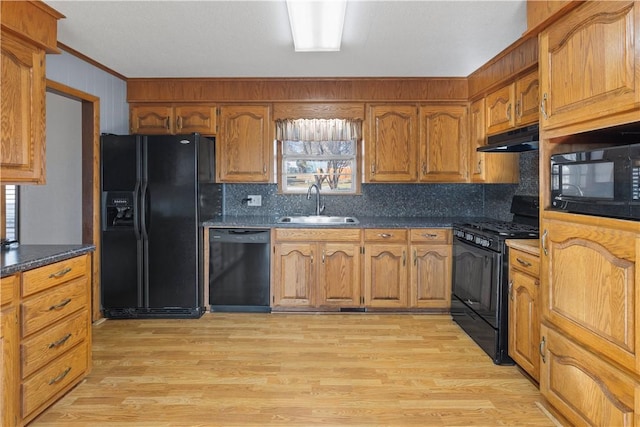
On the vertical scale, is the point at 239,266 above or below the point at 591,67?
below

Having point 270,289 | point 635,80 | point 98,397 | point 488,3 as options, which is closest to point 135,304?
point 270,289

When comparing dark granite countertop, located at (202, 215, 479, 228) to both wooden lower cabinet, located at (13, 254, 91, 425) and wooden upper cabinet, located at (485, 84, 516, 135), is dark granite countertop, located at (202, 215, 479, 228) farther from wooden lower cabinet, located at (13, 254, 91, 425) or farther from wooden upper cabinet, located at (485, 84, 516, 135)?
wooden lower cabinet, located at (13, 254, 91, 425)

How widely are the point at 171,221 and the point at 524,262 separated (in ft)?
9.51

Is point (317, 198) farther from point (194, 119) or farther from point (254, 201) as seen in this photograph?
point (194, 119)

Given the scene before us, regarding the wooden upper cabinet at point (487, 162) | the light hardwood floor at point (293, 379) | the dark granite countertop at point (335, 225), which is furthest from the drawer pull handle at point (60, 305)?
Answer: the wooden upper cabinet at point (487, 162)

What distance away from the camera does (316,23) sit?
2.72 metres

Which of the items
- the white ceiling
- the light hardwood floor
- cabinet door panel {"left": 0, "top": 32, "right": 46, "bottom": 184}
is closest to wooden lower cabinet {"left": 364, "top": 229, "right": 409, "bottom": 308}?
the light hardwood floor

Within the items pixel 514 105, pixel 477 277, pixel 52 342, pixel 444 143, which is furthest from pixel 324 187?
pixel 52 342

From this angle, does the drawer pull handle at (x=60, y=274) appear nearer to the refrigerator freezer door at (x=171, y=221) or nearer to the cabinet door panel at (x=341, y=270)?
the refrigerator freezer door at (x=171, y=221)

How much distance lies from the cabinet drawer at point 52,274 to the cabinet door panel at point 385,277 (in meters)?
2.40

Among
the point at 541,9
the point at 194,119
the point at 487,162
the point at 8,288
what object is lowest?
the point at 8,288

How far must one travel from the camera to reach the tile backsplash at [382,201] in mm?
4602

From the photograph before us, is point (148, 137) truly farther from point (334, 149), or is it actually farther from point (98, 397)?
point (98, 397)

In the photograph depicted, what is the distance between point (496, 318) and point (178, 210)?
277 cm
